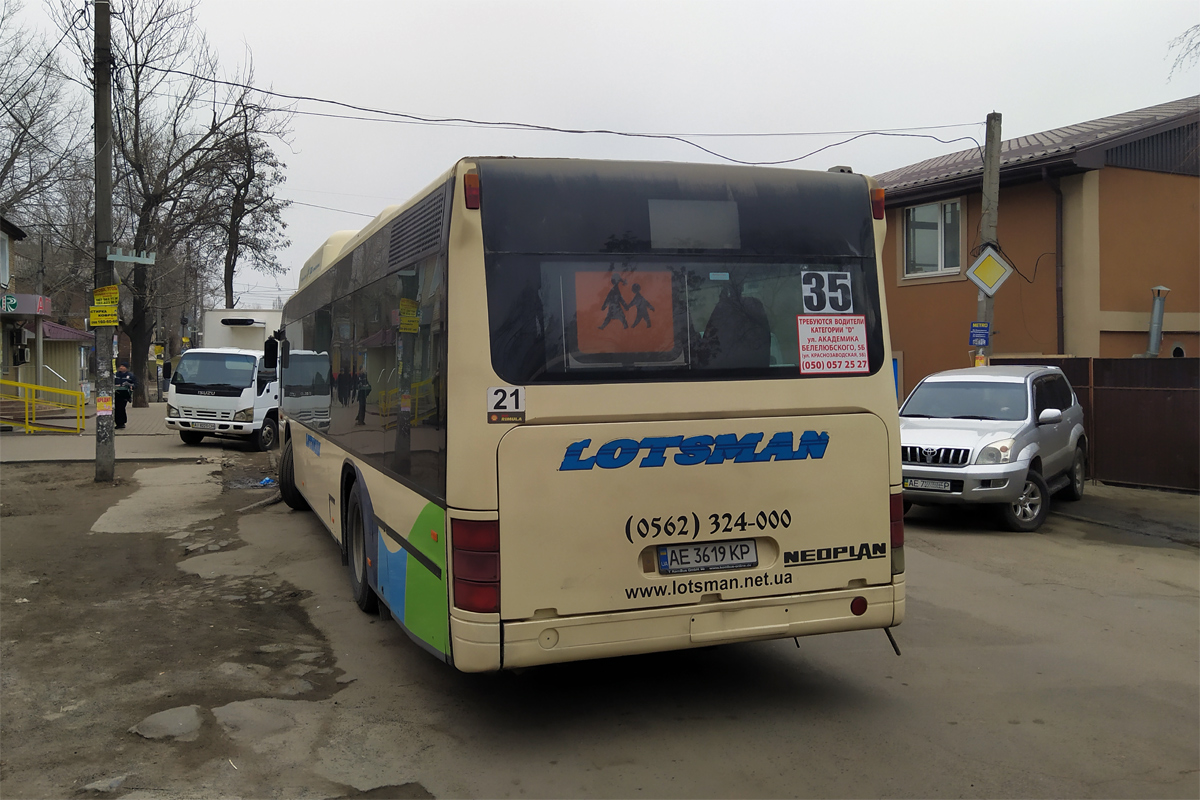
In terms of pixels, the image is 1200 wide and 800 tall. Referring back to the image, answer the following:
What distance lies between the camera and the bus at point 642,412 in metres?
4.56

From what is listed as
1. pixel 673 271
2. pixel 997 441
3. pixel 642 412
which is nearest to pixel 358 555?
pixel 642 412

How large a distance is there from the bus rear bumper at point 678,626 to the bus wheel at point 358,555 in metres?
2.63

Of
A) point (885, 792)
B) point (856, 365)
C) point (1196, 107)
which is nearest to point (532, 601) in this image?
point (885, 792)

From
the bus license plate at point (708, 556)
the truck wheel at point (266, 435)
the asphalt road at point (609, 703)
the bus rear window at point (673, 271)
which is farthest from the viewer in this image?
the truck wheel at point (266, 435)

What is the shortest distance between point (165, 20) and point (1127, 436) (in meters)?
27.5

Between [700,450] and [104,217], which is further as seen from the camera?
[104,217]

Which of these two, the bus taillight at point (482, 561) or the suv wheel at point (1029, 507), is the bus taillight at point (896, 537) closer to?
the bus taillight at point (482, 561)

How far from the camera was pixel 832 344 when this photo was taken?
5.12 metres

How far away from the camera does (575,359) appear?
15.3 feet

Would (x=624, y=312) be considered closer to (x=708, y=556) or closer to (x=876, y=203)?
(x=708, y=556)

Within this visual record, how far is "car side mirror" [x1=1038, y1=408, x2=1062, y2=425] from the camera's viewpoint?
1144cm

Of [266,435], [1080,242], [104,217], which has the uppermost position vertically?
[104,217]

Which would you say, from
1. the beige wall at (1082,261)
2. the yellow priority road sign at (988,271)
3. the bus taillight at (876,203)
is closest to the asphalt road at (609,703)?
the bus taillight at (876,203)

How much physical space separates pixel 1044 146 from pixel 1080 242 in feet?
9.46
